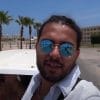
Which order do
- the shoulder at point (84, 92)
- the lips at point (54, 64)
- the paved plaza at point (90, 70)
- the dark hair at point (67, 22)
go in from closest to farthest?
the shoulder at point (84, 92)
the lips at point (54, 64)
the dark hair at point (67, 22)
the paved plaza at point (90, 70)

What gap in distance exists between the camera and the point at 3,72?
14.2 feet

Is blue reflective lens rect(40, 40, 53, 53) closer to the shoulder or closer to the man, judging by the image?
the man

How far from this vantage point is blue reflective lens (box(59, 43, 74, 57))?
2469 mm

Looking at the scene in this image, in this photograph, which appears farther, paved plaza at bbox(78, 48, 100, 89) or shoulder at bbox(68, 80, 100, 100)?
paved plaza at bbox(78, 48, 100, 89)

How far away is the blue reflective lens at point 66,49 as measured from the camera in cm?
247

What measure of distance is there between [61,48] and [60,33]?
0.31ft

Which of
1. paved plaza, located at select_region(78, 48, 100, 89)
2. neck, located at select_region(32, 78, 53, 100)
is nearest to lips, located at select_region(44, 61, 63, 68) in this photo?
neck, located at select_region(32, 78, 53, 100)

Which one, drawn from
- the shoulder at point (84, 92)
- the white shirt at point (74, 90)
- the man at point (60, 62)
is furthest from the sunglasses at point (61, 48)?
the shoulder at point (84, 92)

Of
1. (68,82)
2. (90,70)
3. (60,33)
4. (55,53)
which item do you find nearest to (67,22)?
(60,33)

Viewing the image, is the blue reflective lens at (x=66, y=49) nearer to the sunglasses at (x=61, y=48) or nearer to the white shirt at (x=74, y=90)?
the sunglasses at (x=61, y=48)

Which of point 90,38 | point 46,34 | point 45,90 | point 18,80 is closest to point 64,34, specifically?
point 46,34

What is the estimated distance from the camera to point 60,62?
243 cm

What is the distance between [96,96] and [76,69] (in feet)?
0.92

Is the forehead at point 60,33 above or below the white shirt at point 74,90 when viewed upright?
above
